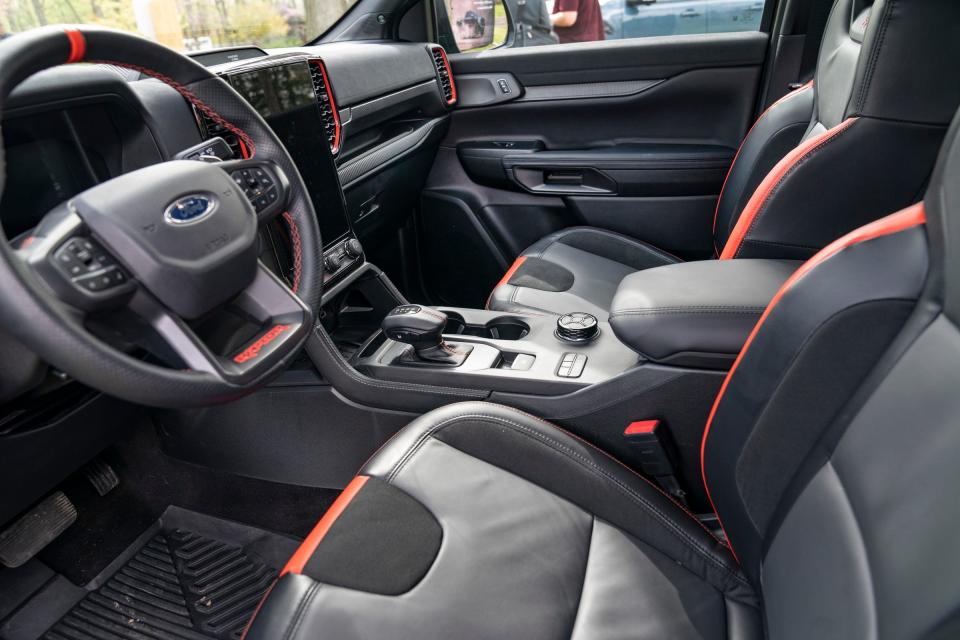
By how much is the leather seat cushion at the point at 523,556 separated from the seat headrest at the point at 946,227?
473 millimetres

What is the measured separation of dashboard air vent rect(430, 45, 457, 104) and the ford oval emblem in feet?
5.16

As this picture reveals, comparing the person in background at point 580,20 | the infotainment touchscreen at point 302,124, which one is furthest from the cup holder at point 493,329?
the person in background at point 580,20

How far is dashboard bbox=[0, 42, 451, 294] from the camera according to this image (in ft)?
3.10

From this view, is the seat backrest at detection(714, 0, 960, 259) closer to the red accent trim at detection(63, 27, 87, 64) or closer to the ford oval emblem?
the ford oval emblem

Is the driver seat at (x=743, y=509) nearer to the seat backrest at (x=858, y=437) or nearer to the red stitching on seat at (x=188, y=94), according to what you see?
the seat backrest at (x=858, y=437)

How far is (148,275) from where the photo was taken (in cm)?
72

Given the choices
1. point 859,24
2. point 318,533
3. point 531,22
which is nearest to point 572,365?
point 318,533

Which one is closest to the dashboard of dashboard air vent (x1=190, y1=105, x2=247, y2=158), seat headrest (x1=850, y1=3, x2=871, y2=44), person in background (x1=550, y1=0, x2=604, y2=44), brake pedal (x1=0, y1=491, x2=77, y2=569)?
dashboard air vent (x1=190, y1=105, x2=247, y2=158)

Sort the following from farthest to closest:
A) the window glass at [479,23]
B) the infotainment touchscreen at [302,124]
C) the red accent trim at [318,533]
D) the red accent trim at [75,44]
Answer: the window glass at [479,23] < the infotainment touchscreen at [302,124] < the red accent trim at [318,533] < the red accent trim at [75,44]

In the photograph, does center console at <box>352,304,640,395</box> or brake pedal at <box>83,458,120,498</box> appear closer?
center console at <box>352,304,640,395</box>

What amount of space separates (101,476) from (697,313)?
131cm

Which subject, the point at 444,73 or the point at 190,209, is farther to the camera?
the point at 444,73

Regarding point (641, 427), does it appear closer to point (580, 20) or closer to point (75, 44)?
point (75, 44)

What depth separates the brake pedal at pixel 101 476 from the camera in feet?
5.15
